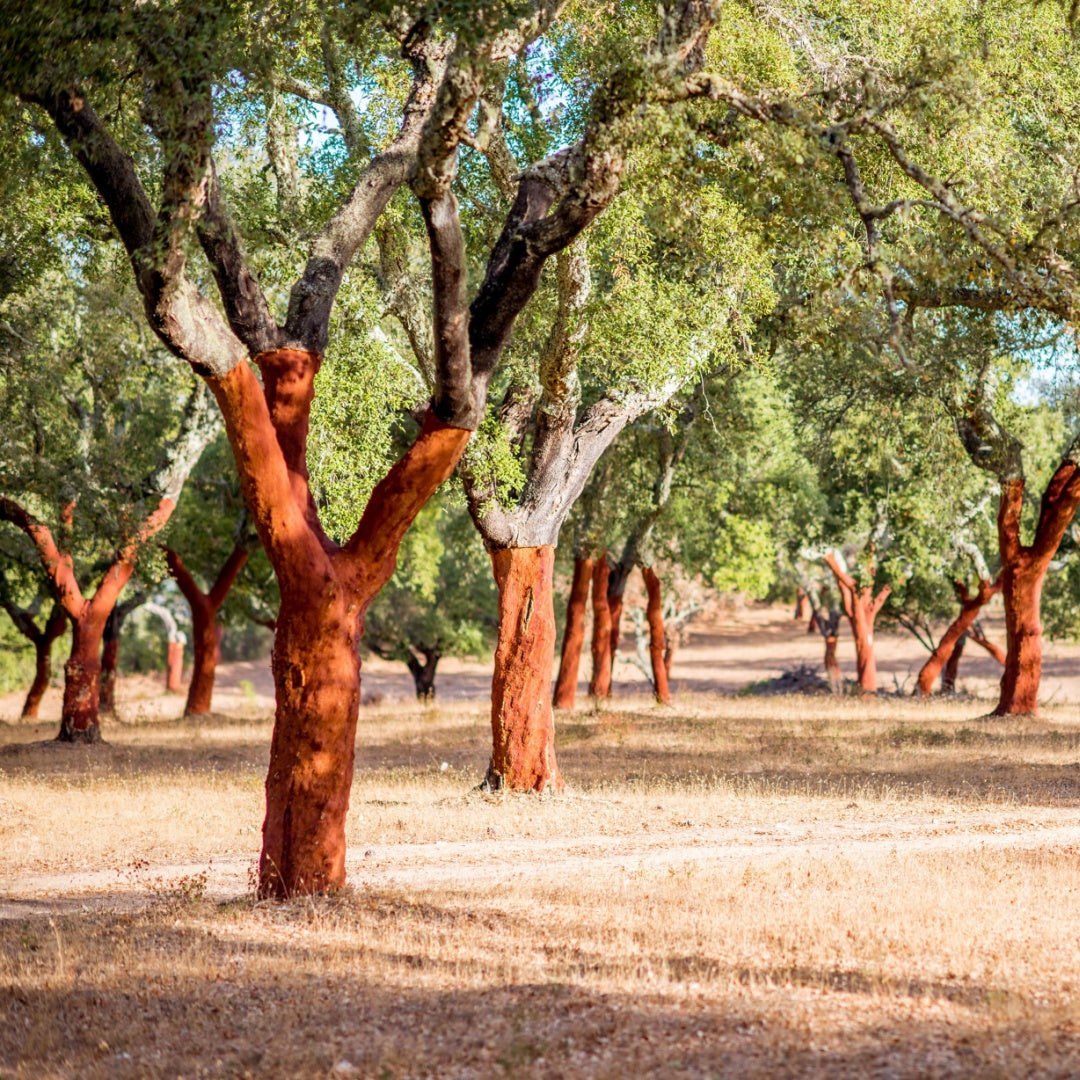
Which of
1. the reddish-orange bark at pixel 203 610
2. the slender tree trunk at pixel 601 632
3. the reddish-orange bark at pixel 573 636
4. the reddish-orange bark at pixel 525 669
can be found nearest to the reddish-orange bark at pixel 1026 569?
the slender tree trunk at pixel 601 632

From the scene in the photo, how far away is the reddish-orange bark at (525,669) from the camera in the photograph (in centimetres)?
1370

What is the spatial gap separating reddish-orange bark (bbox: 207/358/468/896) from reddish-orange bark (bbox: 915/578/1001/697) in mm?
22474

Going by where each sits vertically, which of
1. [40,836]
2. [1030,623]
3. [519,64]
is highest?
[519,64]

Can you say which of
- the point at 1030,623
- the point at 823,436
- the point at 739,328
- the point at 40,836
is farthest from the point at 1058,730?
the point at 40,836

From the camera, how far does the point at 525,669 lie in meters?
13.7

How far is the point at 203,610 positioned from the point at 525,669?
51.7 ft

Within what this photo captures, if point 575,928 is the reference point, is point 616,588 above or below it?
above

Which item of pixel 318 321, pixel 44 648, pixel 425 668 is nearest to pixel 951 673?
pixel 425 668

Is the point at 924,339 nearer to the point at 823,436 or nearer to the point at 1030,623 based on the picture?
the point at 823,436

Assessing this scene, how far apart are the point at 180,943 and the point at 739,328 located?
323 inches

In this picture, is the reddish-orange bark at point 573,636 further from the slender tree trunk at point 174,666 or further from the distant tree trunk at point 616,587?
the slender tree trunk at point 174,666

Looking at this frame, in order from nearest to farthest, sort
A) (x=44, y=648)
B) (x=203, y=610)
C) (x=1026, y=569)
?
1. (x=1026, y=569)
2. (x=203, y=610)
3. (x=44, y=648)

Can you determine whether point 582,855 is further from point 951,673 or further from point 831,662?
point 831,662

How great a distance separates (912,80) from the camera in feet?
29.2
